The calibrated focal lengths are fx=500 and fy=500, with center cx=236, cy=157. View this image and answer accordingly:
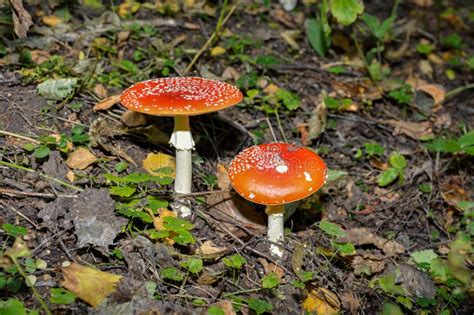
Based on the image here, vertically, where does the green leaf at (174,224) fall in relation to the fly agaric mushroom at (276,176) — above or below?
below

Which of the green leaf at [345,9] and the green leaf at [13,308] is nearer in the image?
the green leaf at [13,308]

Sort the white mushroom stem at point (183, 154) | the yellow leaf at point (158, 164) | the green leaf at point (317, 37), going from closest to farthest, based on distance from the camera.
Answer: the white mushroom stem at point (183, 154), the yellow leaf at point (158, 164), the green leaf at point (317, 37)

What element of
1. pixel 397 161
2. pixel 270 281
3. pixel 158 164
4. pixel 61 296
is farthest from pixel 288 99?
pixel 61 296

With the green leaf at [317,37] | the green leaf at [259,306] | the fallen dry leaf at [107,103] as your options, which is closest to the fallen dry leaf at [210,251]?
the green leaf at [259,306]

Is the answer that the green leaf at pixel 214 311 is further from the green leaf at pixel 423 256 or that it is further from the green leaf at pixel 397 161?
the green leaf at pixel 397 161

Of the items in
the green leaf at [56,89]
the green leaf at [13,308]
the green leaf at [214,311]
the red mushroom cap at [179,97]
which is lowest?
the green leaf at [214,311]

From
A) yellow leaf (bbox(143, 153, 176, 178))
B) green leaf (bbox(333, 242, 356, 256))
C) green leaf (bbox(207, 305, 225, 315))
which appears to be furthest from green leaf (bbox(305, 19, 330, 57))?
green leaf (bbox(207, 305, 225, 315))
